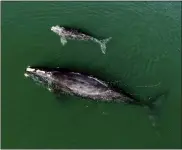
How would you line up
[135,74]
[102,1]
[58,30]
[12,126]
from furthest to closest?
[102,1], [58,30], [135,74], [12,126]

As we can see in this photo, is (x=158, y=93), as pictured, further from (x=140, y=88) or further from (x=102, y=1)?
(x=102, y=1)

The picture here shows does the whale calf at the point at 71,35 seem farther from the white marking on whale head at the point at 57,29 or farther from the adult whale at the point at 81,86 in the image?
the adult whale at the point at 81,86

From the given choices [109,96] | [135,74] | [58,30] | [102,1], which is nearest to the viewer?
[109,96]

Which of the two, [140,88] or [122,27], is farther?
[122,27]

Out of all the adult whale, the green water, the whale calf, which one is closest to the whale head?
the adult whale

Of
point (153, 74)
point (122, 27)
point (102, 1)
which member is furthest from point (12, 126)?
point (102, 1)

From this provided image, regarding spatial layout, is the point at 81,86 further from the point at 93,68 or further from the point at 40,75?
the point at 40,75

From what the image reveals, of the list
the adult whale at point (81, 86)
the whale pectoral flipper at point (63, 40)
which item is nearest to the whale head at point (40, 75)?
the adult whale at point (81, 86)

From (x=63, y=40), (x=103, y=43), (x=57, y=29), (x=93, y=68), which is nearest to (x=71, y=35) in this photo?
(x=63, y=40)
